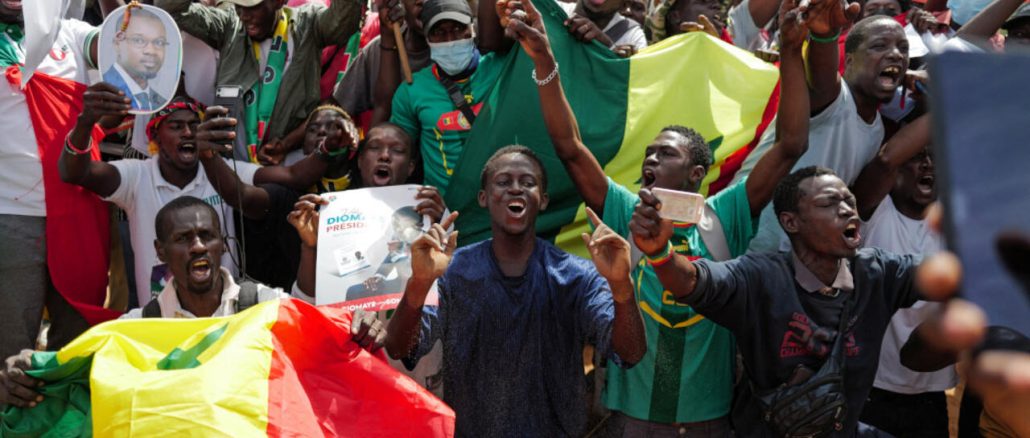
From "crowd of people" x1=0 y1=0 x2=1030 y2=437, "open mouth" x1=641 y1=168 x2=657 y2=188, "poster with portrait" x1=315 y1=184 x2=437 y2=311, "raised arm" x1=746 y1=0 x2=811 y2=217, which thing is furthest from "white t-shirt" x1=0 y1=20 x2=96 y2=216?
"raised arm" x1=746 y1=0 x2=811 y2=217

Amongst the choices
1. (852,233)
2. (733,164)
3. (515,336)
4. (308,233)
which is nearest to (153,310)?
(308,233)

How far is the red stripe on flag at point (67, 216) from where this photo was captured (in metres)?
5.62

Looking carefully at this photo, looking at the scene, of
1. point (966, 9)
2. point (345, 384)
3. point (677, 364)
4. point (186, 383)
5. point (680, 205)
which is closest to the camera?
point (186, 383)

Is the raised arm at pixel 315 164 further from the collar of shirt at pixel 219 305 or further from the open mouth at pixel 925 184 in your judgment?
the open mouth at pixel 925 184

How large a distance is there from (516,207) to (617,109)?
4.00 feet

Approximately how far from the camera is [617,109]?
18.8 ft

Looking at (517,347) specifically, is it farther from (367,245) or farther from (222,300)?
(222,300)

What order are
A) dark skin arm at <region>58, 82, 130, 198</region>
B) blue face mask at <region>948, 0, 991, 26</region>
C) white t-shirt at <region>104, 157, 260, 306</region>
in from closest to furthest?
dark skin arm at <region>58, 82, 130, 198</region>
white t-shirt at <region>104, 157, 260, 306</region>
blue face mask at <region>948, 0, 991, 26</region>

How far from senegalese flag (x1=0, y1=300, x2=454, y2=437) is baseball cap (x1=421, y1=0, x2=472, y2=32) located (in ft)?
6.24

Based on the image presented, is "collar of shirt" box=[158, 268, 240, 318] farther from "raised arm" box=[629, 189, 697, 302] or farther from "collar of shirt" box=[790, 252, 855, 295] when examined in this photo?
"collar of shirt" box=[790, 252, 855, 295]

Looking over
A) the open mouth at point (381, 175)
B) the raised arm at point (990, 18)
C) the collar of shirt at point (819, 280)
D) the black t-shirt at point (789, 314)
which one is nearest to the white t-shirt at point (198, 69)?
the open mouth at point (381, 175)

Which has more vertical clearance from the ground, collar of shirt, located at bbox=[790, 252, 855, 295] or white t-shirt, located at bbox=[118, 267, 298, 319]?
collar of shirt, located at bbox=[790, 252, 855, 295]

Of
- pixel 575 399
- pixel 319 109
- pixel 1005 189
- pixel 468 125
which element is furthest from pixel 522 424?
pixel 1005 189

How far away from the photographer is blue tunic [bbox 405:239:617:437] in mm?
4488
